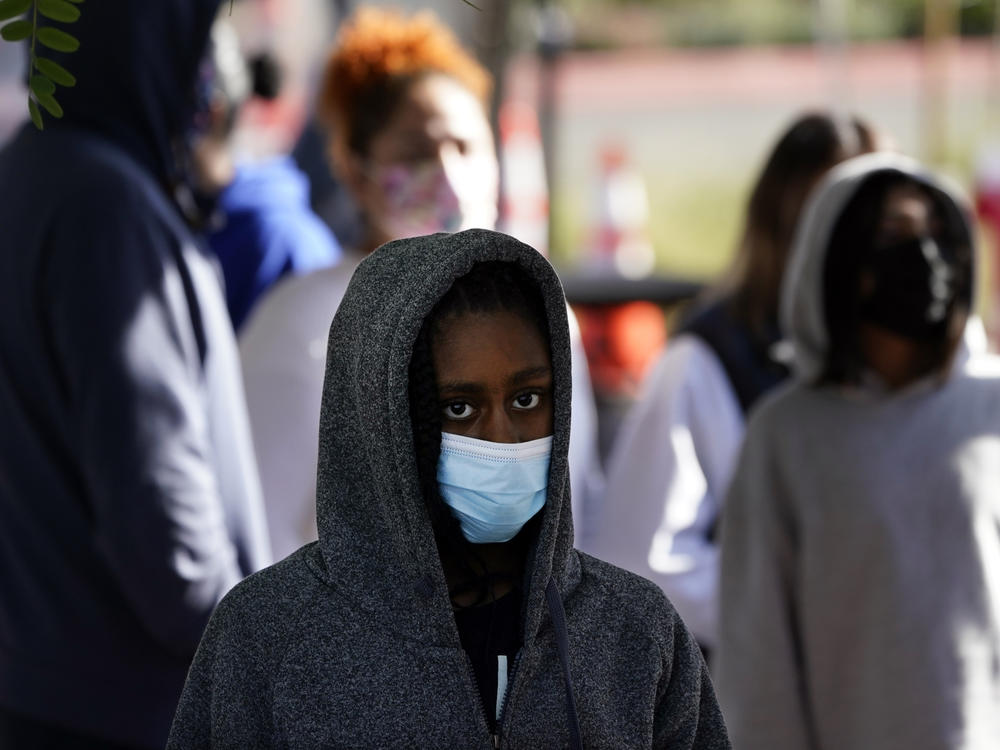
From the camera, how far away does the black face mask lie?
3.02 metres

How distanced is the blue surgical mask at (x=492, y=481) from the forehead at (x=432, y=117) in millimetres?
1704

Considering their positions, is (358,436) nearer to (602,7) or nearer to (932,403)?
(932,403)

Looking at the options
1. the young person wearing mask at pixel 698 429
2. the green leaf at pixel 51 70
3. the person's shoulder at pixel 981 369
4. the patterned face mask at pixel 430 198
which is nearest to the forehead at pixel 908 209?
the person's shoulder at pixel 981 369

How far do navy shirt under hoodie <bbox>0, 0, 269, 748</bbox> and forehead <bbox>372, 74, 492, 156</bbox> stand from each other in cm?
94

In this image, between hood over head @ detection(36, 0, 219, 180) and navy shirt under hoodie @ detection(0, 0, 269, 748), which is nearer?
navy shirt under hoodie @ detection(0, 0, 269, 748)

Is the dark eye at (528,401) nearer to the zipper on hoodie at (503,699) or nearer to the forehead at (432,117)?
the zipper on hoodie at (503,699)

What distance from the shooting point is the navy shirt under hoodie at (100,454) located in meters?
2.47

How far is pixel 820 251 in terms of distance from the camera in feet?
10.3

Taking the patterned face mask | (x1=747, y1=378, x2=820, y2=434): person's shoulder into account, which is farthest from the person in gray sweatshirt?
the patterned face mask

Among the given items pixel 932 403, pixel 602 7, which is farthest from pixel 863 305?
pixel 602 7

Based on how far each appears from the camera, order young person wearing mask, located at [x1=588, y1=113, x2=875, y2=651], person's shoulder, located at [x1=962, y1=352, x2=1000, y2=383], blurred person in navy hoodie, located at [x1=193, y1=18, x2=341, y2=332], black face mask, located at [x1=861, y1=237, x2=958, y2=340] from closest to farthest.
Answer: black face mask, located at [x1=861, y1=237, x2=958, y2=340], person's shoulder, located at [x1=962, y1=352, x2=1000, y2=383], young person wearing mask, located at [x1=588, y1=113, x2=875, y2=651], blurred person in navy hoodie, located at [x1=193, y1=18, x2=341, y2=332]

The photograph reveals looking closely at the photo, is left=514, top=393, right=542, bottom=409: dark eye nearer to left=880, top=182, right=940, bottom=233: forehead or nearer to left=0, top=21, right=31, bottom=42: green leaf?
Answer: left=0, top=21, right=31, bottom=42: green leaf

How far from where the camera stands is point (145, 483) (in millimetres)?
2459

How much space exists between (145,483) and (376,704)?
0.83 metres
